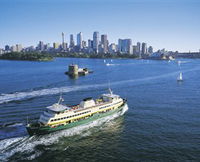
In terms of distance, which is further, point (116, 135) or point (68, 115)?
point (68, 115)

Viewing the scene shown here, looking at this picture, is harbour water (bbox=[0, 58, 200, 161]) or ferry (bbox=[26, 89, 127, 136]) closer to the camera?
harbour water (bbox=[0, 58, 200, 161])

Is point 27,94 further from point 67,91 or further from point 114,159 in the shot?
point 114,159

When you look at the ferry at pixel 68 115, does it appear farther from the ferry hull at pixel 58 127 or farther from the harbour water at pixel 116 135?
the harbour water at pixel 116 135

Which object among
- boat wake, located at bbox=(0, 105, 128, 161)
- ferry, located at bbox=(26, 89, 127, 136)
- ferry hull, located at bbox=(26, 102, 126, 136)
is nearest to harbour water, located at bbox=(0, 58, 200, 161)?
boat wake, located at bbox=(0, 105, 128, 161)

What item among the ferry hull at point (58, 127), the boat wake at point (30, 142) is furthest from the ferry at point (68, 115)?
the boat wake at point (30, 142)

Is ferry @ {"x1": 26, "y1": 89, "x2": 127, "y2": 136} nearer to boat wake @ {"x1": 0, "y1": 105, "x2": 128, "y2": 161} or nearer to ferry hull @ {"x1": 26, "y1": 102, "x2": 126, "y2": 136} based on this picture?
ferry hull @ {"x1": 26, "y1": 102, "x2": 126, "y2": 136}

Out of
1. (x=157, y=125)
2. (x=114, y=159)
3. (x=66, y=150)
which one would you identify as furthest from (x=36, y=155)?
(x=157, y=125)

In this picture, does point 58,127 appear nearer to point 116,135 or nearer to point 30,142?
point 30,142

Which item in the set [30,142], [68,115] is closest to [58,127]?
[68,115]
